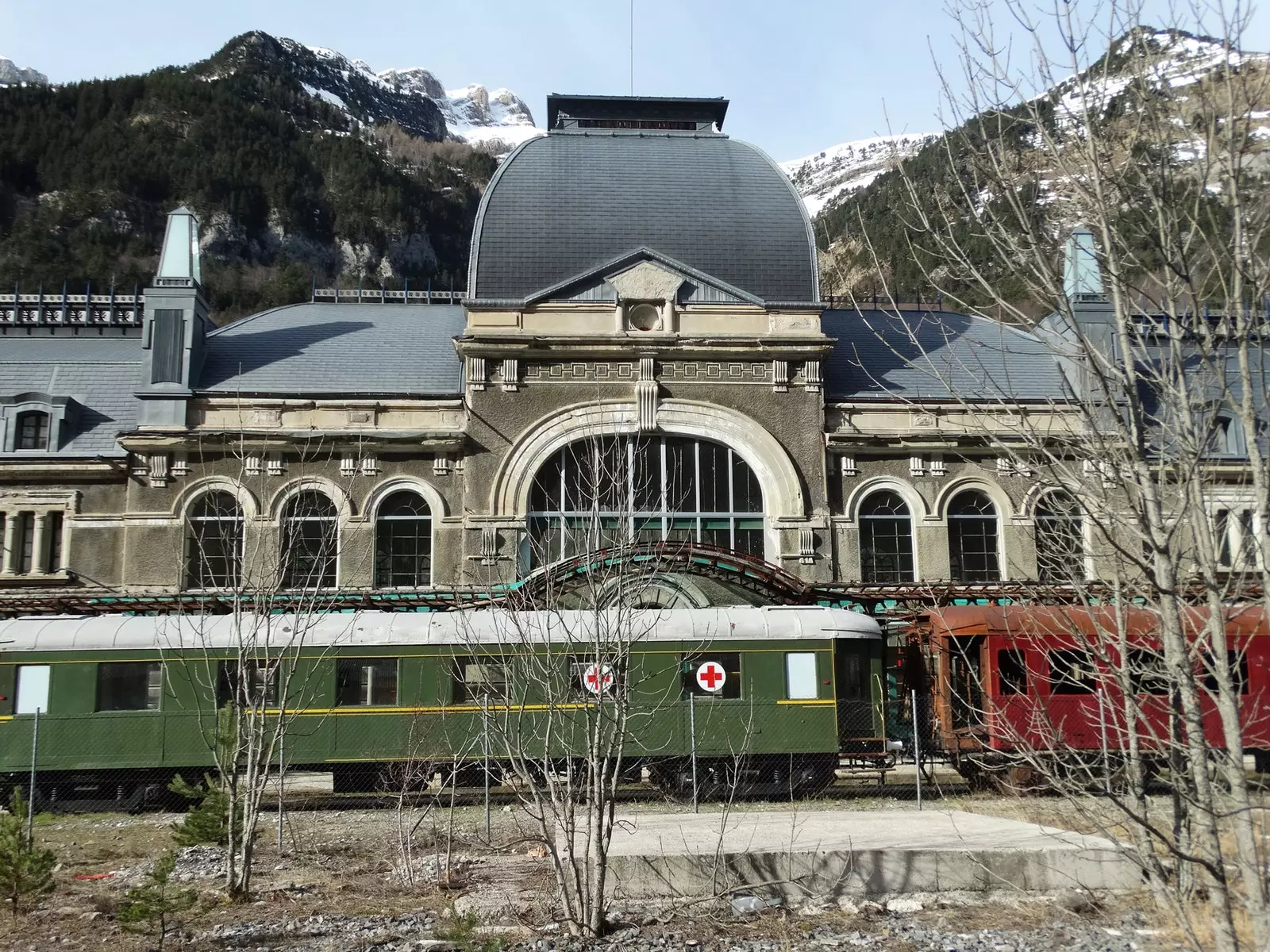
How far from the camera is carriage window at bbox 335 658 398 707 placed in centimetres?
1908

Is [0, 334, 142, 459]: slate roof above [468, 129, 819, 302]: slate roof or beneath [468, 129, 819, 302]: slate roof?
beneath

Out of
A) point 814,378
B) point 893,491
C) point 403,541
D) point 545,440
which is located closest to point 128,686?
point 403,541

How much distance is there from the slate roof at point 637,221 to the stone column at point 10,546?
1158 cm

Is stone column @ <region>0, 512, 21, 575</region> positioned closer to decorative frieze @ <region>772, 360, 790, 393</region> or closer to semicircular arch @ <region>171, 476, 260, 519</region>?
semicircular arch @ <region>171, 476, 260, 519</region>

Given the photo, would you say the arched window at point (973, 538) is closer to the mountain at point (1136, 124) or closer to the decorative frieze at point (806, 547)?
the decorative frieze at point (806, 547)

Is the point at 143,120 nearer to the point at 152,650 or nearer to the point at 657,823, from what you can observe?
the point at 152,650

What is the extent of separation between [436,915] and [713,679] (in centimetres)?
862

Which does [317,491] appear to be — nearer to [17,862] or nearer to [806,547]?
[806,547]

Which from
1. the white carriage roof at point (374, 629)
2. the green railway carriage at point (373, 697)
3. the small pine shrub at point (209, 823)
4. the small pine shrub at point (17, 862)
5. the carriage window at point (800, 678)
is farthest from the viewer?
the carriage window at point (800, 678)

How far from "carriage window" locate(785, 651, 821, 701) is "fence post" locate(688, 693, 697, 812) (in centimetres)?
152

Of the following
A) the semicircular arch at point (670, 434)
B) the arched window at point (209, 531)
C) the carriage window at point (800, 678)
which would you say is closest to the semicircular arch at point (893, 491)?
the semicircular arch at point (670, 434)

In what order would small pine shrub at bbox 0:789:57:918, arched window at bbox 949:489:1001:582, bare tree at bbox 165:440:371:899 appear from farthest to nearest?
arched window at bbox 949:489:1001:582 → bare tree at bbox 165:440:371:899 → small pine shrub at bbox 0:789:57:918

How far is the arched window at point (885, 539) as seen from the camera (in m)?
27.2

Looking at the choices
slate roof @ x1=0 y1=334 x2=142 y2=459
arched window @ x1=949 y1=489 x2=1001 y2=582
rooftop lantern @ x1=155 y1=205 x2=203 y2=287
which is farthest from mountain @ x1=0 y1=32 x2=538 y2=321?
arched window @ x1=949 y1=489 x2=1001 y2=582
